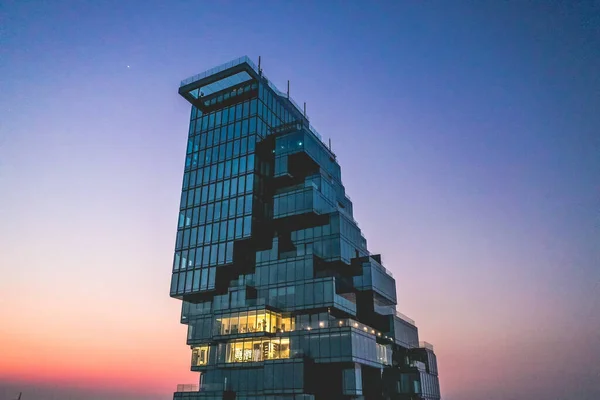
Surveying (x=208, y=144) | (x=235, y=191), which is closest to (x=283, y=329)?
(x=235, y=191)

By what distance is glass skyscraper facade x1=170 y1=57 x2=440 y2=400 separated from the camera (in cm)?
7106

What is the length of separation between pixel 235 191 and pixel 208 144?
526 inches

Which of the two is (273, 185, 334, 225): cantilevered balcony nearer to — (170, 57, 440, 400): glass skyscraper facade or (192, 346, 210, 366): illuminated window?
(170, 57, 440, 400): glass skyscraper facade

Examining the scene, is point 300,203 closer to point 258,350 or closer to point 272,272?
point 272,272

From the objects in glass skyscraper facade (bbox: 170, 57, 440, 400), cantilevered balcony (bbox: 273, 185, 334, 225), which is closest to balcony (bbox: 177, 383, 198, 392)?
glass skyscraper facade (bbox: 170, 57, 440, 400)

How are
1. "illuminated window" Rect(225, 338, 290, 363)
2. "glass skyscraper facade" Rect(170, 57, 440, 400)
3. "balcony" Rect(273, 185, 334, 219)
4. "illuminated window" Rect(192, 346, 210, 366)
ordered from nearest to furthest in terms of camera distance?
1. "glass skyscraper facade" Rect(170, 57, 440, 400)
2. "illuminated window" Rect(225, 338, 290, 363)
3. "illuminated window" Rect(192, 346, 210, 366)
4. "balcony" Rect(273, 185, 334, 219)

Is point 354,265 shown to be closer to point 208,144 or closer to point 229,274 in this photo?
point 229,274

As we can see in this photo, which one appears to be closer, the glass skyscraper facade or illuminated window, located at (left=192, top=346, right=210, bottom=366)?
the glass skyscraper facade

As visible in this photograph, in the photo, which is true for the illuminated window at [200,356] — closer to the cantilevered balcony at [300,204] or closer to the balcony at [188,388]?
the balcony at [188,388]

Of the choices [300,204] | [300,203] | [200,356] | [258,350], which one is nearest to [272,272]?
[300,204]

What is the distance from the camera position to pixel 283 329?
252 feet

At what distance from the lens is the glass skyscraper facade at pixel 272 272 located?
71.1 metres

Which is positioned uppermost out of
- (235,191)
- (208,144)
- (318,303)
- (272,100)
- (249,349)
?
(272,100)

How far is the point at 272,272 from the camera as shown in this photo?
7962cm
